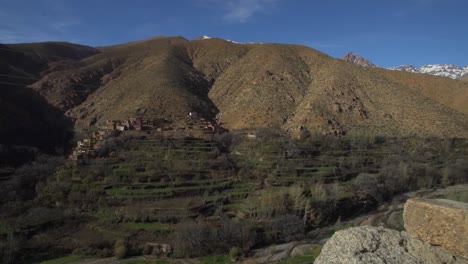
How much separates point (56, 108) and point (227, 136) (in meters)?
26.6

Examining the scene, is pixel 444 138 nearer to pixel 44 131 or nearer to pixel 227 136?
pixel 227 136

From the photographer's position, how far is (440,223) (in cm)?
446

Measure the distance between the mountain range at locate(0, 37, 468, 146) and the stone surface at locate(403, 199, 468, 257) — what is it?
49.0m

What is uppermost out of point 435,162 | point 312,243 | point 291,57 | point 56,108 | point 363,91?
point 291,57

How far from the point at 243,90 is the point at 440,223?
6279 centimetres

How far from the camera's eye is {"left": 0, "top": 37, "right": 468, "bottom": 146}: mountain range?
5666 cm

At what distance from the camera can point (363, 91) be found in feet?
211

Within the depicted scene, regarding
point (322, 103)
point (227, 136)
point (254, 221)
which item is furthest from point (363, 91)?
point (254, 221)

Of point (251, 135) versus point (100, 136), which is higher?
point (251, 135)

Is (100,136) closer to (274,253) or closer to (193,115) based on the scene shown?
(193,115)

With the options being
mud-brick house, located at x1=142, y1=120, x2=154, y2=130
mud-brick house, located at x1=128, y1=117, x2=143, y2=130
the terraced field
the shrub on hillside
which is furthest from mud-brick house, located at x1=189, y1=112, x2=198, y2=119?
the shrub on hillside

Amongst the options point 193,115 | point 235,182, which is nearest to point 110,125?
point 193,115

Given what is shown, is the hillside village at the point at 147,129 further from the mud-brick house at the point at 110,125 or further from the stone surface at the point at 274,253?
the stone surface at the point at 274,253

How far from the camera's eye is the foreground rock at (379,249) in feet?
14.7
